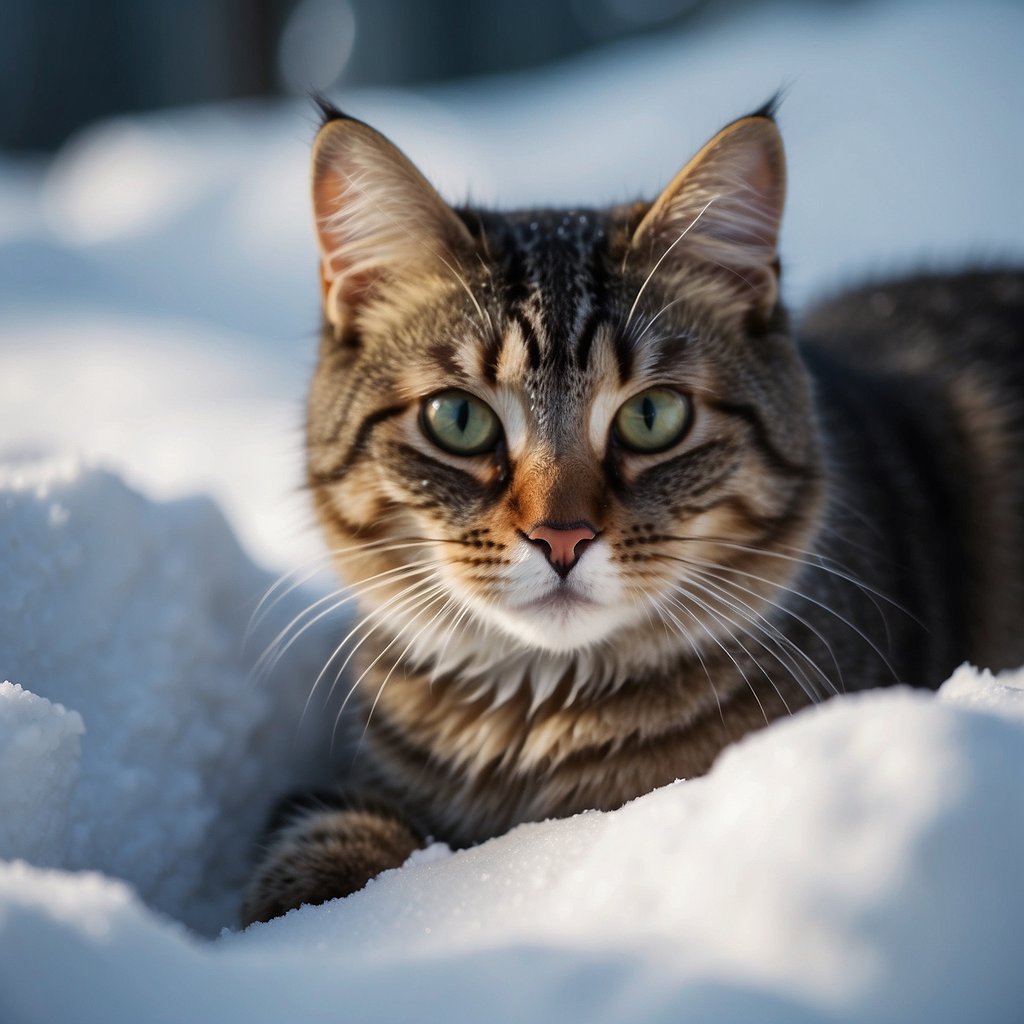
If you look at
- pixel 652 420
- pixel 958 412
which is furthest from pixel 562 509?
pixel 958 412

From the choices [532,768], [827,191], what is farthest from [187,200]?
[532,768]

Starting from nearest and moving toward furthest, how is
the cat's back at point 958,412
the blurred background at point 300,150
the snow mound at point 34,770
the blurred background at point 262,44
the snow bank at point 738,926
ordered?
the snow bank at point 738,926 < the snow mound at point 34,770 < the cat's back at point 958,412 < the blurred background at point 300,150 < the blurred background at point 262,44

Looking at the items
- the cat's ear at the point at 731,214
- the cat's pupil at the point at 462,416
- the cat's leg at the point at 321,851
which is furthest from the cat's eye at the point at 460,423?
the cat's leg at the point at 321,851

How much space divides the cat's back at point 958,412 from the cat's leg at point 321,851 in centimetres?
70

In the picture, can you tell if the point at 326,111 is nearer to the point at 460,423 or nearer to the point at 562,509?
the point at 460,423

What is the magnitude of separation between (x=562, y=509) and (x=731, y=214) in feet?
1.32

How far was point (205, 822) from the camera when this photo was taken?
1.02 m

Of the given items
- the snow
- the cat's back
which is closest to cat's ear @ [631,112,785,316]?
the cat's back

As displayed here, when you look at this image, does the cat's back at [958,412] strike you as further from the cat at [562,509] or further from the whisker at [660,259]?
the whisker at [660,259]

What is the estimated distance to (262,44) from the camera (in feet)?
15.6

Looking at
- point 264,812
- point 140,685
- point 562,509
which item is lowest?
point 264,812

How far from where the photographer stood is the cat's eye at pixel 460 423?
99cm

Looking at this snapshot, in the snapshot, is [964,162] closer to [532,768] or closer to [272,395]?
[272,395]

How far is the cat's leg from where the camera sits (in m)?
0.94
